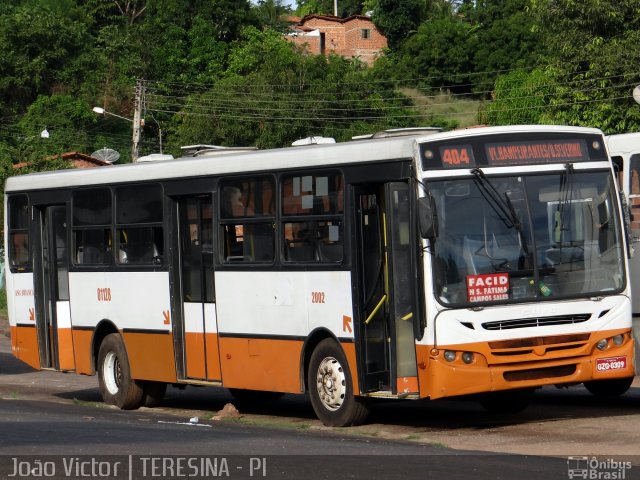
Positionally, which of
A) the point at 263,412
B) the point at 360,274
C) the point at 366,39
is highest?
the point at 366,39

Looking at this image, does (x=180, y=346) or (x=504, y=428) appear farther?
(x=180, y=346)

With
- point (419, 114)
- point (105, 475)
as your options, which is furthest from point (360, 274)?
point (419, 114)

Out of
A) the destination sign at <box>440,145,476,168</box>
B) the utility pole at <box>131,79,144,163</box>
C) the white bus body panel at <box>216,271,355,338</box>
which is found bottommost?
the white bus body panel at <box>216,271,355,338</box>

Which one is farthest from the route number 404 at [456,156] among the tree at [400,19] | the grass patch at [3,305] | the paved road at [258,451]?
the tree at [400,19]

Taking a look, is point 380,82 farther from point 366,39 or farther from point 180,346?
point 180,346

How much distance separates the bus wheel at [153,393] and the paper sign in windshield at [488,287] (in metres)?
6.47

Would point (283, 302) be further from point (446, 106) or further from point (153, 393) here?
point (446, 106)

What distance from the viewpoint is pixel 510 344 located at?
518 inches

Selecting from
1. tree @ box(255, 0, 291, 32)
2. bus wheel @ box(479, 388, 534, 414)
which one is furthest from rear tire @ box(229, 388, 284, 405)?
tree @ box(255, 0, 291, 32)

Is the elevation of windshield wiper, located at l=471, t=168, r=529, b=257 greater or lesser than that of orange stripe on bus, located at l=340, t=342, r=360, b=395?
greater

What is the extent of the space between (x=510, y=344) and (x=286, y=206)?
9.99 ft

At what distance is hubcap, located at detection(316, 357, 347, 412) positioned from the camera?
1413 cm

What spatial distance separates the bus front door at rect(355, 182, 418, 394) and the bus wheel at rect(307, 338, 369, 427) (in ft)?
1.13

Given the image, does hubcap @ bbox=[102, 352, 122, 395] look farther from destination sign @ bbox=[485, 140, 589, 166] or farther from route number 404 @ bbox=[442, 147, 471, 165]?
destination sign @ bbox=[485, 140, 589, 166]
